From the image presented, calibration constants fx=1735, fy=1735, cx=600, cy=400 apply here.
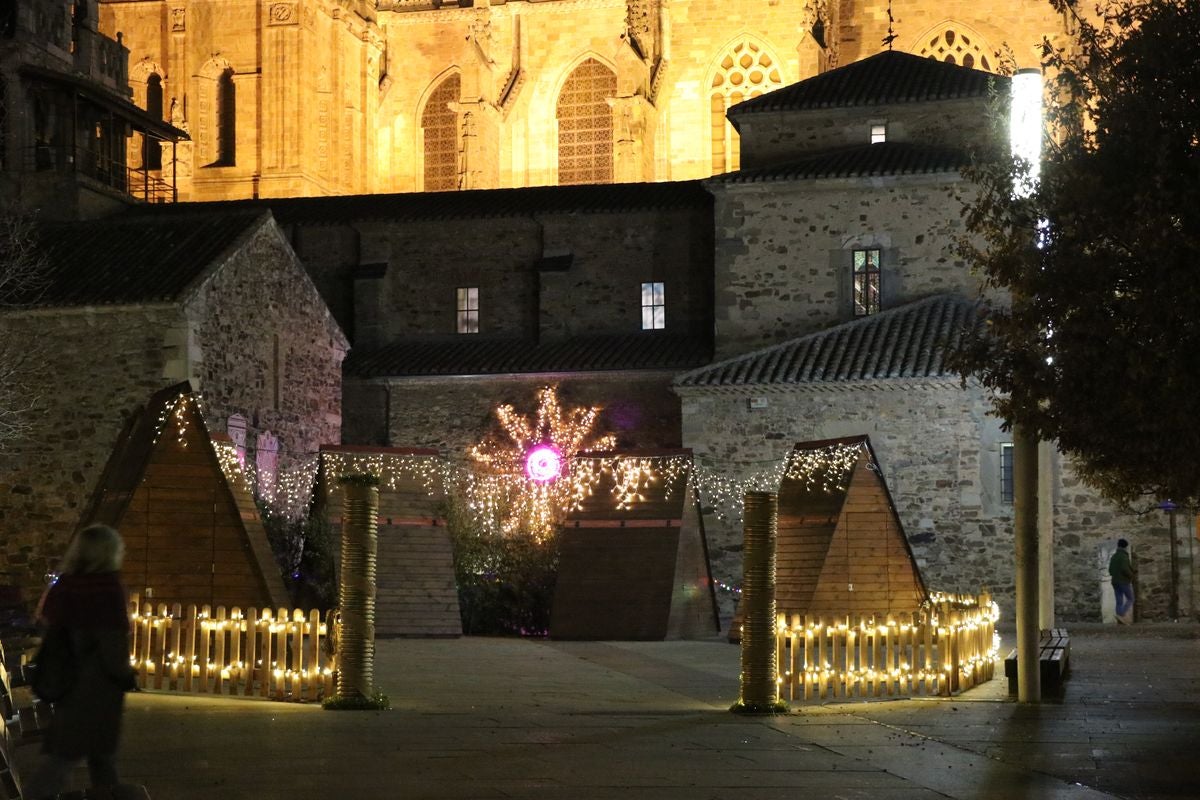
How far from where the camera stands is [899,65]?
121 ft

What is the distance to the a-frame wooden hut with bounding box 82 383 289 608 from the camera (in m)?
19.8

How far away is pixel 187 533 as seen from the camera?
786 inches

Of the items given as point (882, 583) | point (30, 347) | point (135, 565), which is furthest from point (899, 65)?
point (135, 565)

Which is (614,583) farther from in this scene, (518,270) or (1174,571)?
(518,270)

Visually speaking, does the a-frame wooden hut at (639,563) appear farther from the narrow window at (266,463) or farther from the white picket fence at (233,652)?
the white picket fence at (233,652)

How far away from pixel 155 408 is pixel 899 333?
16.0m

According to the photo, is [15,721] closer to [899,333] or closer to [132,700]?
[132,700]

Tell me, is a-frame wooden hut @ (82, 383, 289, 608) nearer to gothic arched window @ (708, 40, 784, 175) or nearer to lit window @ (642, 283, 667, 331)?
lit window @ (642, 283, 667, 331)

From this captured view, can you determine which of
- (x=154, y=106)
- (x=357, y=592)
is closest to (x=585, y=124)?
(x=154, y=106)

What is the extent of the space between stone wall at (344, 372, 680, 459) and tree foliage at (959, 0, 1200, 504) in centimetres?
1921

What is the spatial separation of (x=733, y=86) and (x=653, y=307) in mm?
10888

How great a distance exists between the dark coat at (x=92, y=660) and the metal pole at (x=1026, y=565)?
9631 mm

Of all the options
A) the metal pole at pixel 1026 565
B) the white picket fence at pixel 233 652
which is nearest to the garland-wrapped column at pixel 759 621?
the metal pole at pixel 1026 565

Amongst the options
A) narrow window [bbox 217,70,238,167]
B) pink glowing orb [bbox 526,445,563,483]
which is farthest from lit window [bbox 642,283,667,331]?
narrow window [bbox 217,70,238,167]
